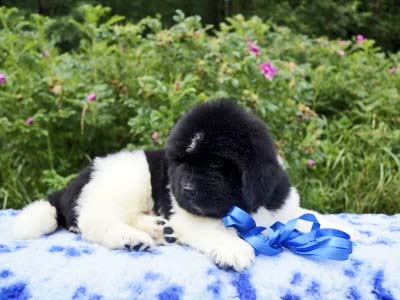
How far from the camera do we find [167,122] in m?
5.02

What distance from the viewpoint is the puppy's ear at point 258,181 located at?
107 inches

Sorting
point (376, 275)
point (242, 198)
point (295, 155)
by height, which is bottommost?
point (295, 155)

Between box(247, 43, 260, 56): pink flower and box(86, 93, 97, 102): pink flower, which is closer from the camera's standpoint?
box(86, 93, 97, 102): pink flower

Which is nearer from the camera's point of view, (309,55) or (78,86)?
(78,86)

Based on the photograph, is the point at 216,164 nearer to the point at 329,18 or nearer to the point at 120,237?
the point at 120,237

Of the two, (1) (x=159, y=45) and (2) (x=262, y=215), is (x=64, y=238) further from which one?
(1) (x=159, y=45)

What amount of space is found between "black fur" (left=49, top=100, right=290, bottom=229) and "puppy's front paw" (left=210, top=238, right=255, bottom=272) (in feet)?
0.63

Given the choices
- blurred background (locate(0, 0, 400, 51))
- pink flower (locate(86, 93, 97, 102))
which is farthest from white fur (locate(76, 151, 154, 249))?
blurred background (locate(0, 0, 400, 51))

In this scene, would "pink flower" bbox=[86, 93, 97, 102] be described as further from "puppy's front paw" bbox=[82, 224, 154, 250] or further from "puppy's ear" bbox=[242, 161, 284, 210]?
"puppy's ear" bbox=[242, 161, 284, 210]

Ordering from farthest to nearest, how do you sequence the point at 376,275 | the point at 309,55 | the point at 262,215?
the point at 309,55, the point at 262,215, the point at 376,275

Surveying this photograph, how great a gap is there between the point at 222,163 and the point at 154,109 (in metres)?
2.77

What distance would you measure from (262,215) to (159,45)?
3.25 metres

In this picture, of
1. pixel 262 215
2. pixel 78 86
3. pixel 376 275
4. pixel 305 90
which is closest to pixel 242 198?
pixel 262 215

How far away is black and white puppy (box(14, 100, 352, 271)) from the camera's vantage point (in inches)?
108
